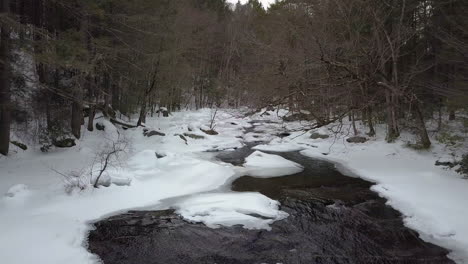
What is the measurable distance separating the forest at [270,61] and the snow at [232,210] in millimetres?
2768

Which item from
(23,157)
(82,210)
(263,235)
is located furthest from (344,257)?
(23,157)

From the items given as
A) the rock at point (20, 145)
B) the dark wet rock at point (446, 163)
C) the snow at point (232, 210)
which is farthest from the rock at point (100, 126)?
the dark wet rock at point (446, 163)

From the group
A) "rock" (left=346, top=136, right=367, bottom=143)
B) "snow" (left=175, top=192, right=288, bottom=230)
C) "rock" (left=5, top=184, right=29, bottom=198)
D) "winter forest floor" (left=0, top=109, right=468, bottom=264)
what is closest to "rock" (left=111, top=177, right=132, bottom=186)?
"winter forest floor" (left=0, top=109, right=468, bottom=264)

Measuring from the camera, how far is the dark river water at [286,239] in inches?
215

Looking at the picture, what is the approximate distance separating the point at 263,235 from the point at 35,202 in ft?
17.4

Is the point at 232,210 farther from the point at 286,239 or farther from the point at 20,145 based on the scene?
the point at 20,145

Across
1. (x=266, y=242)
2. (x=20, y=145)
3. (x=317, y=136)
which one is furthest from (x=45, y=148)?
(x=317, y=136)

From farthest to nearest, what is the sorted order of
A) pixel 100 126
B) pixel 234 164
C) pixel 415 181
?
pixel 100 126
pixel 234 164
pixel 415 181

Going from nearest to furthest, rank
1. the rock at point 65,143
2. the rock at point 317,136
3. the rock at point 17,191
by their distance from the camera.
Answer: the rock at point 17,191, the rock at point 65,143, the rock at point 317,136

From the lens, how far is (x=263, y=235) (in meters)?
6.28

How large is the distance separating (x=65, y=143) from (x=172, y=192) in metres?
6.61

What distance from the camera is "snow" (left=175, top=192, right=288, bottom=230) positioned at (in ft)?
22.6

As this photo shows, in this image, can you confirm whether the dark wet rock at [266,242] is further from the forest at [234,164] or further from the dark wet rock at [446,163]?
the dark wet rock at [446,163]

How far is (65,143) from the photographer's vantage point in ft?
41.4
